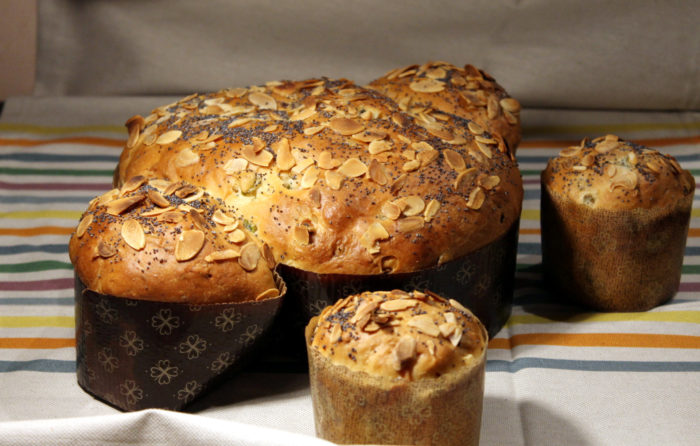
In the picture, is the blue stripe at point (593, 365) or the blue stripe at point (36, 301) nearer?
the blue stripe at point (593, 365)

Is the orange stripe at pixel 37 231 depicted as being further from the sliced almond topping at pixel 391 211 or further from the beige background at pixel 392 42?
the sliced almond topping at pixel 391 211

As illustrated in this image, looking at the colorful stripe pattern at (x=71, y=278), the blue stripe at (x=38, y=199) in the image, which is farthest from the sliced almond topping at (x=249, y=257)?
the blue stripe at (x=38, y=199)

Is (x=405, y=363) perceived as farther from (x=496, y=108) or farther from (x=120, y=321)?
(x=496, y=108)

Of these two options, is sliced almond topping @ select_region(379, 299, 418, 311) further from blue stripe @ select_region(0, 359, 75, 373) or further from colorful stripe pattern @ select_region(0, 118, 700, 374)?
blue stripe @ select_region(0, 359, 75, 373)

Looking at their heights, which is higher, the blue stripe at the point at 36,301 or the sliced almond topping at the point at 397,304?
the sliced almond topping at the point at 397,304

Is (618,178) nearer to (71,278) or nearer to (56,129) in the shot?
(71,278)

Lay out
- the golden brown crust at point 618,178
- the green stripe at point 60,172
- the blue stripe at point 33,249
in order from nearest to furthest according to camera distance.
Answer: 1. the golden brown crust at point 618,178
2. the blue stripe at point 33,249
3. the green stripe at point 60,172

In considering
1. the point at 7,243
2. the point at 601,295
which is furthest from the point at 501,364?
the point at 7,243

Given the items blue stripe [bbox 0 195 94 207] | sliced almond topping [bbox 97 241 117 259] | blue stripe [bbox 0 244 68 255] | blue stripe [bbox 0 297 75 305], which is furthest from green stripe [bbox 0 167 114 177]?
sliced almond topping [bbox 97 241 117 259]

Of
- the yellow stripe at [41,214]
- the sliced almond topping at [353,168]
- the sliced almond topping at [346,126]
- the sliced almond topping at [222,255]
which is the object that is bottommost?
the yellow stripe at [41,214]

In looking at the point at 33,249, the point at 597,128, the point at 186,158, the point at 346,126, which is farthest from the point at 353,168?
the point at 597,128
